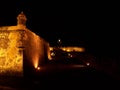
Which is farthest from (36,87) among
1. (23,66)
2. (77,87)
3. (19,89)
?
(23,66)

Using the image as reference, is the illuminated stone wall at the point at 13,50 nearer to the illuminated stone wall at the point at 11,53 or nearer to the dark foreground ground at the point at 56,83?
the illuminated stone wall at the point at 11,53

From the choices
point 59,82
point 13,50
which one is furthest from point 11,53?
point 59,82

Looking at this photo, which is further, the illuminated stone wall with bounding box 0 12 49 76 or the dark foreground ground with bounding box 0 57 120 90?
the illuminated stone wall with bounding box 0 12 49 76

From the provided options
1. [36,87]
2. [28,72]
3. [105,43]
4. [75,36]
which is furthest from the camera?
[75,36]

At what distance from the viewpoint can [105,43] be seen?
57.9 meters

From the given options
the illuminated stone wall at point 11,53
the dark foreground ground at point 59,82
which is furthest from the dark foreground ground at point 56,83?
the illuminated stone wall at point 11,53

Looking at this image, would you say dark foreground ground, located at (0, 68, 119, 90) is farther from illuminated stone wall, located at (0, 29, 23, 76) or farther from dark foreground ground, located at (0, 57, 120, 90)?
illuminated stone wall, located at (0, 29, 23, 76)

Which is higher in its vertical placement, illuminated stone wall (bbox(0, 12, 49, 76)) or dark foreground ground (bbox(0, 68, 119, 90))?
illuminated stone wall (bbox(0, 12, 49, 76))

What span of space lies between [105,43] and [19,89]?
51332mm

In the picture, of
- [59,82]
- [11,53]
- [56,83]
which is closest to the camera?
[56,83]

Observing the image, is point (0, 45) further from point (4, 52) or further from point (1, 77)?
point (1, 77)

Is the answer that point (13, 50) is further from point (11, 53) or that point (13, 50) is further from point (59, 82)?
point (59, 82)

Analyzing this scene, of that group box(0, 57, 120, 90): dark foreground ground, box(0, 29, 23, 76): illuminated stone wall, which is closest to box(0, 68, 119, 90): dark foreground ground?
box(0, 57, 120, 90): dark foreground ground

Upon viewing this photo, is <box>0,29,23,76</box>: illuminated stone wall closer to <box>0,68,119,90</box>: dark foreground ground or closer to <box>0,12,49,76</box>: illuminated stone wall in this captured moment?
<box>0,12,49,76</box>: illuminated stone wall
